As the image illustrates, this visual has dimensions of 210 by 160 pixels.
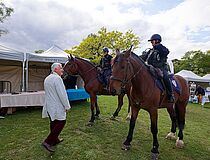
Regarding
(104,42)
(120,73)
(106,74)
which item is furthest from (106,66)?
(104,42)

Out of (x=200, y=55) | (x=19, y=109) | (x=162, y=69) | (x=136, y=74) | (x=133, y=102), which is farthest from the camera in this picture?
(x=200, y=55)

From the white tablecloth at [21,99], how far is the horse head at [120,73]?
203 inches

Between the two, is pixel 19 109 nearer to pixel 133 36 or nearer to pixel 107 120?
pixel 107 120

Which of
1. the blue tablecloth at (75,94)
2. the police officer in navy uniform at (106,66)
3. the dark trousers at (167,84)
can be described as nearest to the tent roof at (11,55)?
the blue tablecloth at (75,94)

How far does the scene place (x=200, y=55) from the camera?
40750mm

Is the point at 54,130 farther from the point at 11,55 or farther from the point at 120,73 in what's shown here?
the point at 11,55

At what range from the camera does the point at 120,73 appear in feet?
10.7

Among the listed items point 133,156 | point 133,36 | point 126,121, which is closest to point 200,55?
point 133,36

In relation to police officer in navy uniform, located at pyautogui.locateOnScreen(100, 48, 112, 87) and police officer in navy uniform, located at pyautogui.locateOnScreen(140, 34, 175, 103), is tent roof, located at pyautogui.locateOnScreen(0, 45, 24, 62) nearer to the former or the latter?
police officer in navy uniform, located at pyautogui.locateOnScreen(100, 48, 112, 87)

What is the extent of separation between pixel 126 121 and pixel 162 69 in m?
2.89

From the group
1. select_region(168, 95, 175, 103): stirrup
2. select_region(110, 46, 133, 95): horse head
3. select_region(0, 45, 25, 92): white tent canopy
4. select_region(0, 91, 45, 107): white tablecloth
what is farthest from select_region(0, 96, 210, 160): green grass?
select_region(0, 45, 25, 92): white tent canopy

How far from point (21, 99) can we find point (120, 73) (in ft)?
17.6

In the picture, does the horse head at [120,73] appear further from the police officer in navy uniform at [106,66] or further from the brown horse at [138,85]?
the police officer in navy uniform at [106,66]

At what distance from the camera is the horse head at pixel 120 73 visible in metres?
3.22
